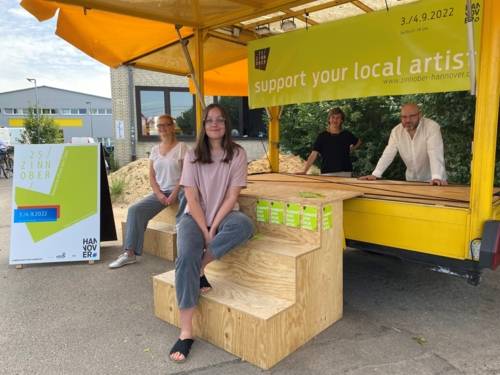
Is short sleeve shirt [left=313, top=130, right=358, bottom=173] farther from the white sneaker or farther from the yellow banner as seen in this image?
the yellow banner

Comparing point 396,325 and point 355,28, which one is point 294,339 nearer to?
point 396,325

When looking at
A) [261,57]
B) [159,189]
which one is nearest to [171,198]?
[159,189]

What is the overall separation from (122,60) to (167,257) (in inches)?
112

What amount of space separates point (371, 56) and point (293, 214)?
1.81 meters

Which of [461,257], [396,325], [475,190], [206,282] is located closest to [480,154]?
[475,190]

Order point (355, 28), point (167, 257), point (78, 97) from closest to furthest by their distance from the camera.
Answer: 1. point (355, 28)
2. point (167, 257)
3. point (78, 97)

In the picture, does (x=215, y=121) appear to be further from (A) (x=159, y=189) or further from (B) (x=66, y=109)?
(B) (x=66, y=109)

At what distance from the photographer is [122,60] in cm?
577

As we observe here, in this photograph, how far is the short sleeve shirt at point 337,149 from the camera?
5.50 meters

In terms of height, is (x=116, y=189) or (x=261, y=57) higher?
(x=261, y=57)

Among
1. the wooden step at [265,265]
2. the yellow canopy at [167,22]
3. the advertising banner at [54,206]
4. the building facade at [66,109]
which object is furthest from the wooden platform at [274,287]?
the building facade at [66,109]

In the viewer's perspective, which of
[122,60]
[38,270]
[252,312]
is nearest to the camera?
[252,312]

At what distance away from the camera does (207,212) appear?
3.11 m

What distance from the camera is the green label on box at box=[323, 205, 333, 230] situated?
2932 millimetres
